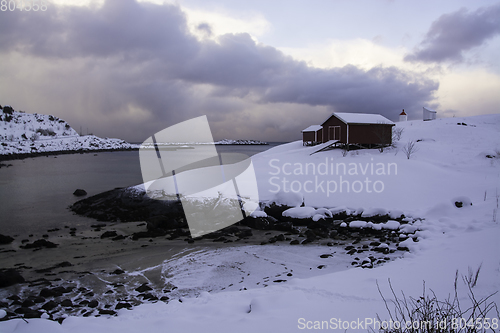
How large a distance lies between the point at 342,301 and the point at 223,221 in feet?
31.4

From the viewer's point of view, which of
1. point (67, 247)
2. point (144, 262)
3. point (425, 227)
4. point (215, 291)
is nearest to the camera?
point (215, 291)

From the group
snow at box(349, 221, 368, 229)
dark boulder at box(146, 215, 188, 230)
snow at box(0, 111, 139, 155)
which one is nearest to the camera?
snow at box(349, 221, 368, 229)

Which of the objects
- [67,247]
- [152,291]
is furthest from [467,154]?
[67,247]

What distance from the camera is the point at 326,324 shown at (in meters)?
3.91

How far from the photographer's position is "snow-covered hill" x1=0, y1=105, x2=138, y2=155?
78.7 meters

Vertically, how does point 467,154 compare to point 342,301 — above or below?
above

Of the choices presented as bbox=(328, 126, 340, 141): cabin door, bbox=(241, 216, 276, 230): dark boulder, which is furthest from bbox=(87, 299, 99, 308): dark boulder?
bbox=(328, 126, 340, 141): cabin door

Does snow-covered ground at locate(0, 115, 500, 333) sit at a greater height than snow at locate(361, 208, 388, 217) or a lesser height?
greater

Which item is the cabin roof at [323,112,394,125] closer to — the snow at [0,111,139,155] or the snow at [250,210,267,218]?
the snow at [250,210,267,218]

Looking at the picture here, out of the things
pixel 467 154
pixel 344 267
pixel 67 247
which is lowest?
pixel 67 247

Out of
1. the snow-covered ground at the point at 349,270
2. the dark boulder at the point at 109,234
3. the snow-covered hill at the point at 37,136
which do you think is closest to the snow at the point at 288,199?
the snow-covered ground at the point at 349,270

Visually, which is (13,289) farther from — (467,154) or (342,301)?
(467,154)

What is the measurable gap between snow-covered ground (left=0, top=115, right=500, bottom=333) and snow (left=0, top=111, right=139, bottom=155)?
274ft

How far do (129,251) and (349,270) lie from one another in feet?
25.7
